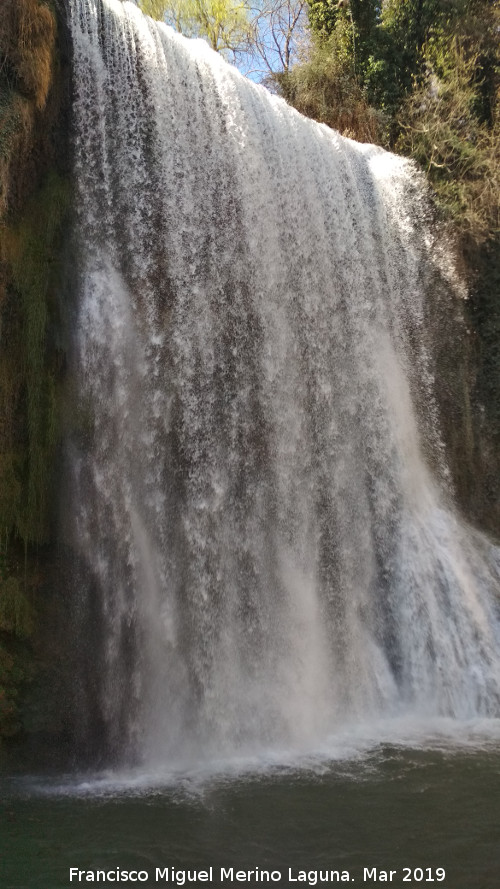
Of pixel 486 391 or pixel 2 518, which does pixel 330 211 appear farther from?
pixel 2 518

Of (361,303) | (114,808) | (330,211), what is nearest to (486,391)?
(361,303)

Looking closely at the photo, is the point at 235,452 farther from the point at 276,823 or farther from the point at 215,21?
the point at 215,21

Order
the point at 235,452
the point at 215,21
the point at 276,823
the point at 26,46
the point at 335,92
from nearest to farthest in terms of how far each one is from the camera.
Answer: the point at 276,823 → the point at 26,46 → the point at 235,452 → the point at 335,92 → the point at 215,21

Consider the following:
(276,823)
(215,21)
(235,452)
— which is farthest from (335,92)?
(276,823)

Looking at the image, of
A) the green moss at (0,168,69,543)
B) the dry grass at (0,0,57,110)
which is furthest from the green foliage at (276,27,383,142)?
the green moss at (0,168,69,543)

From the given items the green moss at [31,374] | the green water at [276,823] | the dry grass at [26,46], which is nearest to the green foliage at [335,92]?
the dry grass at [26,46]

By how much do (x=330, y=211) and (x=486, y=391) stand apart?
3547 mm

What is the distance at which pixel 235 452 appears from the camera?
29.6ft

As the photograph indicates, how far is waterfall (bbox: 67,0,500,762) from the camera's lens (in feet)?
26.7

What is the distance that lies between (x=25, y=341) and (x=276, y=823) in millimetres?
5158

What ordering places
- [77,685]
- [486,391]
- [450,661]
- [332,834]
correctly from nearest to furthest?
1. [332,834]
2. [77,685]
3. [450,661]
4. [486,391]

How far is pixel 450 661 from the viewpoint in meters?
9.34

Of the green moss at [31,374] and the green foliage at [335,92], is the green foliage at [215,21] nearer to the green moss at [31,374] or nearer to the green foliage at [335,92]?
the green foliage at [335,92]

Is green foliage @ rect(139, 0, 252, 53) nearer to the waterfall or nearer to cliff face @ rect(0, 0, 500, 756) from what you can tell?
the waterfall
